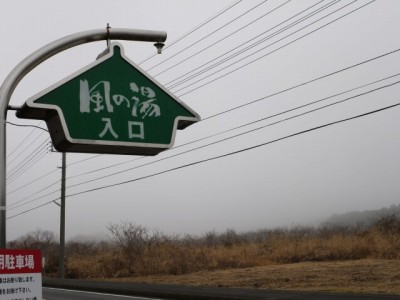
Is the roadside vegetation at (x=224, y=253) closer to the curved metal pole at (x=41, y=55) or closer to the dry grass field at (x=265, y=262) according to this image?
the dry grass field at (x=265, y=262)

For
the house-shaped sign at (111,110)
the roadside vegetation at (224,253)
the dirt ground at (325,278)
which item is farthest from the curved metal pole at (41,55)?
the roadside vegetation at (224,253)

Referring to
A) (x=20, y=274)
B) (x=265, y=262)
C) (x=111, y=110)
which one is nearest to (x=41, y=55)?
(x=111, y=110)

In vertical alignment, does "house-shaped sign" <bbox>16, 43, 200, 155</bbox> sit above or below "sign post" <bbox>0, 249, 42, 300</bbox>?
above

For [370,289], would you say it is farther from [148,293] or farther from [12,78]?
[12,78]

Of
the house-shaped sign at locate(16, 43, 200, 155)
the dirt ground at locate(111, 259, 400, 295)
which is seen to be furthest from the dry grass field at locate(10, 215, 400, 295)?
the house-shaped sign at locate(16, 43, 200, 155)

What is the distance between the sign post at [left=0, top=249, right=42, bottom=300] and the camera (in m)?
3.69

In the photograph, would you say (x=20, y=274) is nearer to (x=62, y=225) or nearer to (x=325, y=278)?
(x=325, y=278)

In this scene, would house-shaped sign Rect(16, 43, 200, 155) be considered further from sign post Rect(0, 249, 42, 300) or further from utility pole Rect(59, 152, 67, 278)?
utility pole Rect(59, 152, 67, 278)

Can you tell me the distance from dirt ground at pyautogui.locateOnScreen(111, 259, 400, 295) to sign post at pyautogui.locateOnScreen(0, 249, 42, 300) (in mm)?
12779

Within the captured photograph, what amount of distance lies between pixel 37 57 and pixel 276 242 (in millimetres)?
28601

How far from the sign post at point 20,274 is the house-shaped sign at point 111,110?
0.85 m

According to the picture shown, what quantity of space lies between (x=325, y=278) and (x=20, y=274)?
1686 centimetres

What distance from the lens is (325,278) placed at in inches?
754

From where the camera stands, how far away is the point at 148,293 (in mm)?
16922
